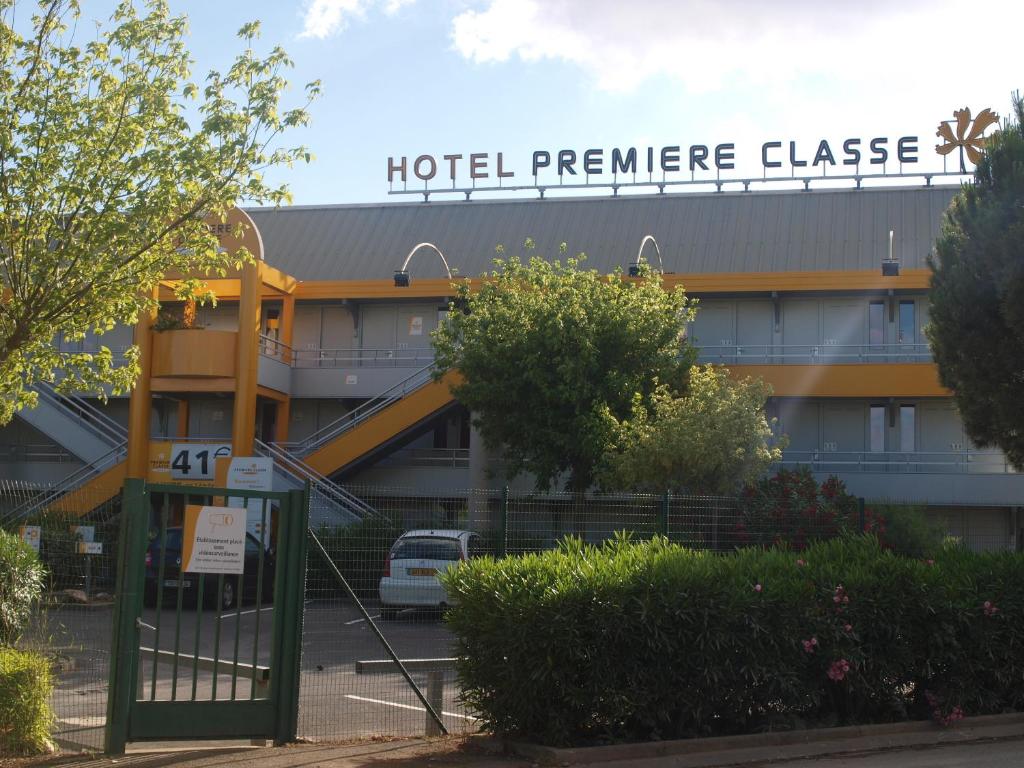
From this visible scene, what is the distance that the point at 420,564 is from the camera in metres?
11.3

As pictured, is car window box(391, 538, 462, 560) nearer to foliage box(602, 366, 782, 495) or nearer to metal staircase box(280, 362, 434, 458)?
foliage box(602, 366, 782, 495)

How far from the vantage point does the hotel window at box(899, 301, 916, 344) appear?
31328 millimetres

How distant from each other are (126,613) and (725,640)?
4751 millimetres

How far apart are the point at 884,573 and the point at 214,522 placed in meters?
5.90

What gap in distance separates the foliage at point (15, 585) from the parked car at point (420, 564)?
9.88 ft

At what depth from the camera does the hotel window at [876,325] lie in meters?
31.5

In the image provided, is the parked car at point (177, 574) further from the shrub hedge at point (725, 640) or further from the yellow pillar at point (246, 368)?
the yellow pillar at point (246, 368)

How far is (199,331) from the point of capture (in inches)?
1112

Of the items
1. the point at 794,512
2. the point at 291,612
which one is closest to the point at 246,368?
the point at 794,512

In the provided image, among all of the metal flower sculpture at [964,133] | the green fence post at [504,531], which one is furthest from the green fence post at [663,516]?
the metal flower sculpture at [964,133]

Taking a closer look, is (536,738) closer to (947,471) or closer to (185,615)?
(185,615)

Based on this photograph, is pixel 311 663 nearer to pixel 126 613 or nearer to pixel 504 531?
pixel 126 613

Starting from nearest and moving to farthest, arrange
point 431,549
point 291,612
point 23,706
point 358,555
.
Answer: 1. point 23,706
2. point 291,612
3. point 358,555
4. point 431,549

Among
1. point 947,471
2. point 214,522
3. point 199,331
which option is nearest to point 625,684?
point 214,522
